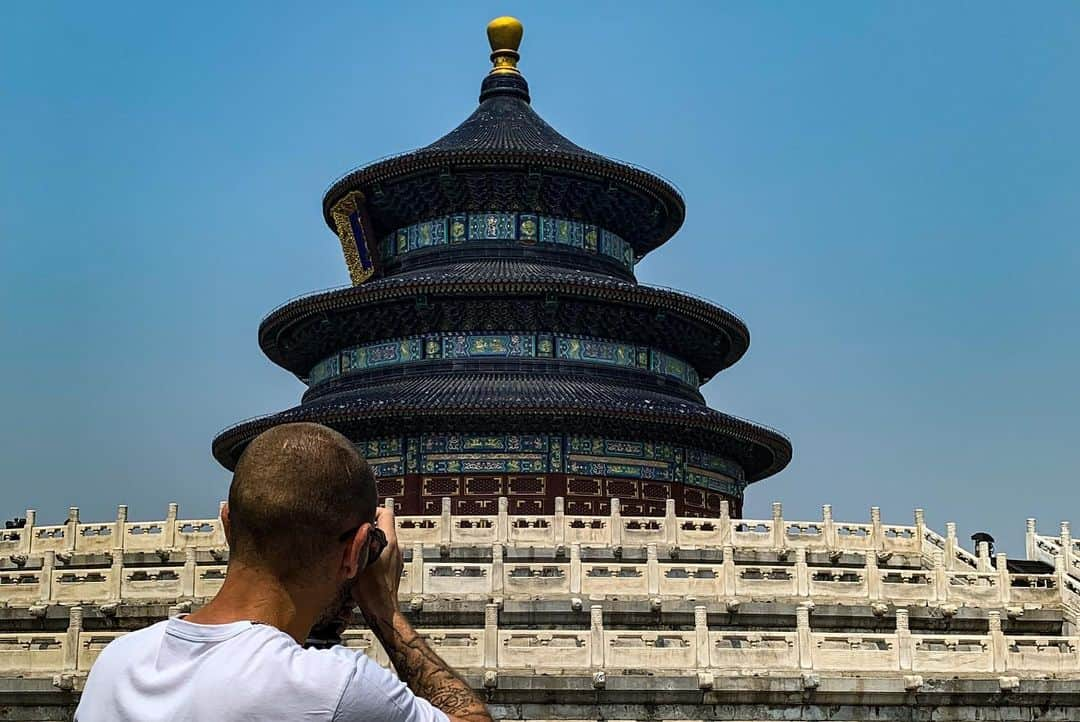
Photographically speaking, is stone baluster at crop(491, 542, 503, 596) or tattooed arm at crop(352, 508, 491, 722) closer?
tattooed arm at crop(352, 508, 491, 722)

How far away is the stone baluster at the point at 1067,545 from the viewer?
2879cm

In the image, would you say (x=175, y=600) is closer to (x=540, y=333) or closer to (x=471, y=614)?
(x=471, y=614)

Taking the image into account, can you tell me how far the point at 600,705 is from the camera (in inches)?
791

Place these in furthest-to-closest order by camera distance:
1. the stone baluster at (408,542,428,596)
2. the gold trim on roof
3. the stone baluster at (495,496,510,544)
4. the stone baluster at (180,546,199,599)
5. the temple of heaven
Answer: the gold trim on roof
the temple of heaven
the stone baluster at (495,496,510,544)
the stone baluster at (180,546,199,599)
the stone baluster at (408,542,428,596)

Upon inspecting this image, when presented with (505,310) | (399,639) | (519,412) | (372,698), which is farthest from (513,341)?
(372,698)

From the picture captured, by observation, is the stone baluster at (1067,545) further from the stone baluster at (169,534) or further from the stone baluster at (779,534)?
the stone baluster at (169,534)

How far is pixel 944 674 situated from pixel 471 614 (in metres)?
7.12

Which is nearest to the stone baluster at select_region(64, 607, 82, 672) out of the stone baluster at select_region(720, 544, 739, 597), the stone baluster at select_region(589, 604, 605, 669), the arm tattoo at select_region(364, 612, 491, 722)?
the stone baluster at select_region(589, 604, 605, 669)

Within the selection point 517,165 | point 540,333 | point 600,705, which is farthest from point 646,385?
point 600,705

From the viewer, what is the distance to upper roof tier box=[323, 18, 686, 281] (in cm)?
4666

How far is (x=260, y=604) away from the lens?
3926 mm

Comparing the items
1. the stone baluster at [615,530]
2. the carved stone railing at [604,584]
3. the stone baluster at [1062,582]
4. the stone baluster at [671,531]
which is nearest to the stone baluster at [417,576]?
the carved stone railing at [604,584]

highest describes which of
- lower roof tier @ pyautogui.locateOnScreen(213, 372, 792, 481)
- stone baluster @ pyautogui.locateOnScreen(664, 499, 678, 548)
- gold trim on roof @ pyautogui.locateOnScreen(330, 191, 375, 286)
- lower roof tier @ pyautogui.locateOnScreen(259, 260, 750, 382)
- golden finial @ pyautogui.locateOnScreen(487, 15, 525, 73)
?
golden finial @ pyautogui.locateOnScreen(487, 15, 525, 73)

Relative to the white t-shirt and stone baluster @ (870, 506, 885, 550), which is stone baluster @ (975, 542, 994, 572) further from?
the white t-shirt
